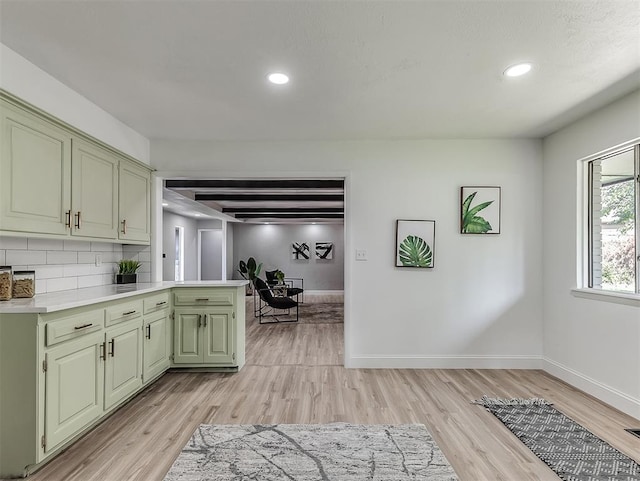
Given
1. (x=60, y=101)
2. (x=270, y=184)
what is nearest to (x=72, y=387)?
(x=60, y=101)

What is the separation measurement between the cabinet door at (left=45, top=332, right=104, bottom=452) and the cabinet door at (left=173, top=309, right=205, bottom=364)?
115cm

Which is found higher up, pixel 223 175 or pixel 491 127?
pixel 491 127

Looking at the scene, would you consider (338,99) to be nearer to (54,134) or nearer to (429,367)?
(54,134)

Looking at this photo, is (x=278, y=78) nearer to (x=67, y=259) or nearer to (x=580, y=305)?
(x=67, y=259)

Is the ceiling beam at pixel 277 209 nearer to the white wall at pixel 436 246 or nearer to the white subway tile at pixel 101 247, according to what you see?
the white wall at pixel 436 246

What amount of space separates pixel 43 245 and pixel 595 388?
464cm

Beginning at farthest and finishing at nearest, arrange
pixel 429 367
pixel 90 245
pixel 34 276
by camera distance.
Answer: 1. pixel 429 367
2. pixel 90 245
3. pixel 34 276

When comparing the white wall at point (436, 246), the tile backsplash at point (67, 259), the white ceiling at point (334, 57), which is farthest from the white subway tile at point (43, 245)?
the white wall at point (436, 246)

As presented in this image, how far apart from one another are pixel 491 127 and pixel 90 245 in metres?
3.97

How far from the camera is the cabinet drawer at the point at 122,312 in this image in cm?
265

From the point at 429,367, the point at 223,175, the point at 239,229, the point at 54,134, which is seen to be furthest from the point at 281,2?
the point at 239,229

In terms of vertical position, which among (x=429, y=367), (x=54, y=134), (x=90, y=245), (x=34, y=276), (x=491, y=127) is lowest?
(x=429, y=367)

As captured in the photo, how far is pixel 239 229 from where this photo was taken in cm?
1156

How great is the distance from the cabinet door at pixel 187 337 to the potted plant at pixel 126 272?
596 millimetres
